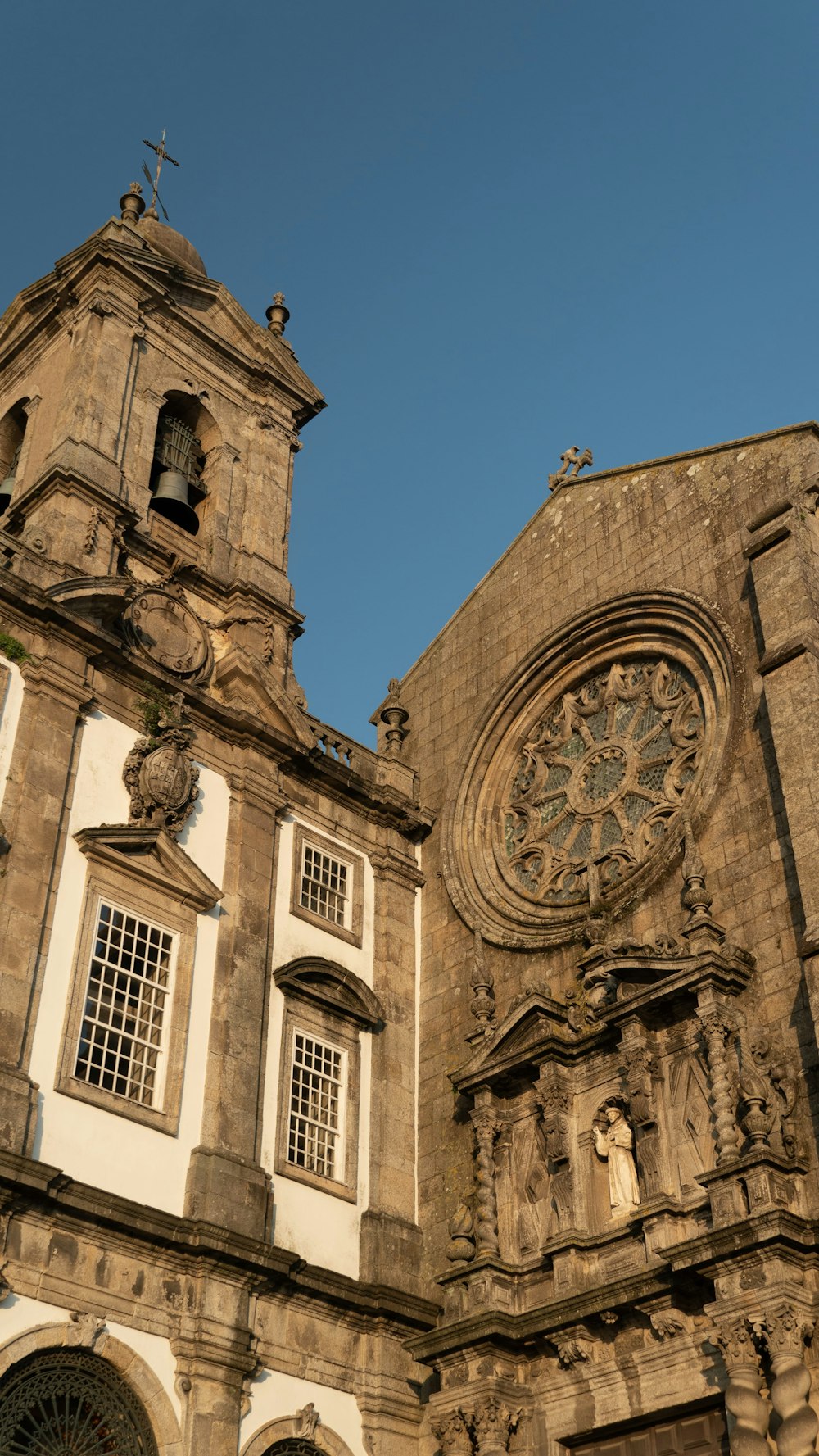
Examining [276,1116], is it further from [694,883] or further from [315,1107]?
[694,883]

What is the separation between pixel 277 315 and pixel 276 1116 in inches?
559

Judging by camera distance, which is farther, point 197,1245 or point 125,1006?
point 125,1006

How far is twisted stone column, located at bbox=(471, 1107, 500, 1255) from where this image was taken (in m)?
17.0

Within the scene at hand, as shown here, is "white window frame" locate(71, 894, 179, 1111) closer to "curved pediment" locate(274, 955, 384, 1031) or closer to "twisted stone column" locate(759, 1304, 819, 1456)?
"curved pediment" locate(274, 955, 384, 1031)

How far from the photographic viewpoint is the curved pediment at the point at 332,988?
18516mm

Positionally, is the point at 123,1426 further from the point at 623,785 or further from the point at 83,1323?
the point at 623,785

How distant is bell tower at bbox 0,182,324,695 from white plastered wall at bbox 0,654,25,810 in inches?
60.0

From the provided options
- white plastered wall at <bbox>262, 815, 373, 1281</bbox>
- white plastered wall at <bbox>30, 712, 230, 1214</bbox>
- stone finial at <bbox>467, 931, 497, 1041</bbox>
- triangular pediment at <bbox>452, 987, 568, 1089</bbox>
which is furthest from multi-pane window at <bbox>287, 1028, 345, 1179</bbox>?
stone finial at <bbox>467, 931, 497, 1041</bbox>

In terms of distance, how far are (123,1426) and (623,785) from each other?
30.5ft

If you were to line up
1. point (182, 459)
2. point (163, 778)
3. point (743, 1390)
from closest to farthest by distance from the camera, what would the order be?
1. point (743, 1390)
2. point (163, 778)
3. point (182, 459)

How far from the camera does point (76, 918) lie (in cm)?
1650

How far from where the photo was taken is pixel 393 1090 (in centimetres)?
1922

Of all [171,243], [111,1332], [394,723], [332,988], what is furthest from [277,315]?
[111,1332]

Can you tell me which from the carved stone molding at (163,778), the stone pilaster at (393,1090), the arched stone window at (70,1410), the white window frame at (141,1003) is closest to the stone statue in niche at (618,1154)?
the stone pilaster at (393,1090)
